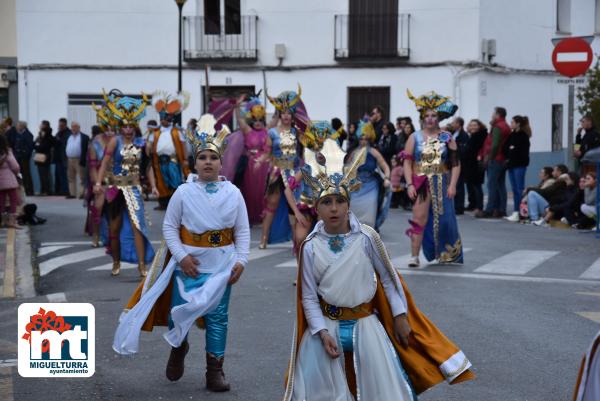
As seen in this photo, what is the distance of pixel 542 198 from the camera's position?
19656 mm

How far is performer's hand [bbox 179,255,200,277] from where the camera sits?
7.34 meters

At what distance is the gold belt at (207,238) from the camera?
743cm

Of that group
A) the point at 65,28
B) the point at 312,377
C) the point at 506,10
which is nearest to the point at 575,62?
the point at 506,10

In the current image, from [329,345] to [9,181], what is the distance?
13969 millimetres

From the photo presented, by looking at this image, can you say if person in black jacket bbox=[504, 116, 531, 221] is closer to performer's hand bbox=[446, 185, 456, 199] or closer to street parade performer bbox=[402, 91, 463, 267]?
street parade performer bbox=[402, 91, 463, 267]

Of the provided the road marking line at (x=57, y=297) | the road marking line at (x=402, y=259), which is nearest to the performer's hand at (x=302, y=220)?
the road marking line at (x=57, y=297)

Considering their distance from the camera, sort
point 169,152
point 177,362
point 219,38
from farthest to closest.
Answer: point 219,38
point 169,152
point 177,362

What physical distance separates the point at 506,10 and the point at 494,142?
1074 cm

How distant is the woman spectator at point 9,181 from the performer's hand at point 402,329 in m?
13.9

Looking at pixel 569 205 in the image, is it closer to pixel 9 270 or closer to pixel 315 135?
pixel 315 135

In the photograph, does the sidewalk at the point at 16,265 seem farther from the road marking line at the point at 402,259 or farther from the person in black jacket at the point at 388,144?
the person in black jacket at the point at 388,144

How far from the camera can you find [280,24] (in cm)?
3172

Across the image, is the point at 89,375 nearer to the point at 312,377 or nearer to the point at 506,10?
the point at 312,377

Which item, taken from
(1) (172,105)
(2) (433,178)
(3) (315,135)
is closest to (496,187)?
(1) (172,105)
